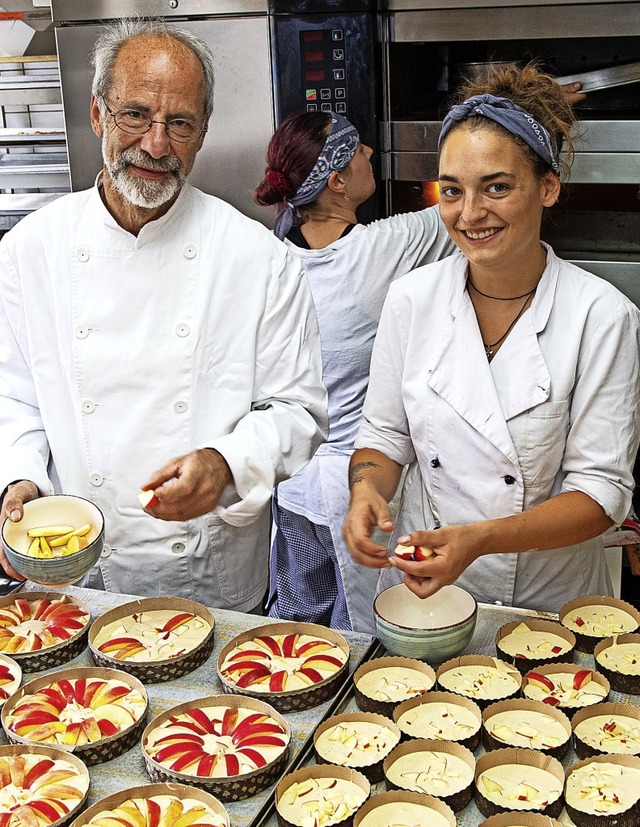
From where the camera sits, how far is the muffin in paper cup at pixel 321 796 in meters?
1.33

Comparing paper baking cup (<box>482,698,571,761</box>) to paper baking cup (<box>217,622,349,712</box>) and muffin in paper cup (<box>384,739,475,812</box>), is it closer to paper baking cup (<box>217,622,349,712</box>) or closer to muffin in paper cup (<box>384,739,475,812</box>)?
muffin in paper cup (<box>384,739,475,812</box>)

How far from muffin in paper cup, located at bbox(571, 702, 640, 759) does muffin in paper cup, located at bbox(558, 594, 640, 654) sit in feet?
0.61

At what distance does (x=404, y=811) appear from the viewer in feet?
4.44

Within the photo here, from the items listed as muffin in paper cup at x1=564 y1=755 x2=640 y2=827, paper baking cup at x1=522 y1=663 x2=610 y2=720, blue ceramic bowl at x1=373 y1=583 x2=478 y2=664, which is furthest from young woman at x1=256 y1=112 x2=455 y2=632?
muffin in paper cup at x1=564 y1=755 x2=640 y2=827

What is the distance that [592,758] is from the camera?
143 cm

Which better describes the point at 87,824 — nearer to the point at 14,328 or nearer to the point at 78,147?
the point at 14,328

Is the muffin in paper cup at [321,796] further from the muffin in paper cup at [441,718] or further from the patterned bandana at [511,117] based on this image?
the patterned bandana at [511,117]

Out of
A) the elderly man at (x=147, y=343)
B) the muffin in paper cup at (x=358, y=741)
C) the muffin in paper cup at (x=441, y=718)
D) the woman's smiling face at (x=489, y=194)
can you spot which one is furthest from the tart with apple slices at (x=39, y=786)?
the woman's smiling face at (x=489, y=194)

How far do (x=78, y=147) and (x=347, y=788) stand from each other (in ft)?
8.23

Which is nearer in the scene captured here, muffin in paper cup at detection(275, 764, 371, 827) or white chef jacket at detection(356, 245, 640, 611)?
muffin in paper cup at detection(275, 764, 371, 827)

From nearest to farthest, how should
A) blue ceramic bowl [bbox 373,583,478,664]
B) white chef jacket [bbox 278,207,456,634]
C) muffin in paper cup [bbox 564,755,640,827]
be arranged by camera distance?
muffin in paper cup [bbox 564,755,640,827]
blue ceramic bowl [bbox 373,583,478,664]
white chef jacket [bbox 278,207,456,634]

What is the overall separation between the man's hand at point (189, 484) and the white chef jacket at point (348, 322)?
39.6 inches

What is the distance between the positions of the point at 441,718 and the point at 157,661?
49cm

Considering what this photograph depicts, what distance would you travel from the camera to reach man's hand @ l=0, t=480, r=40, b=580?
70.1 inches
